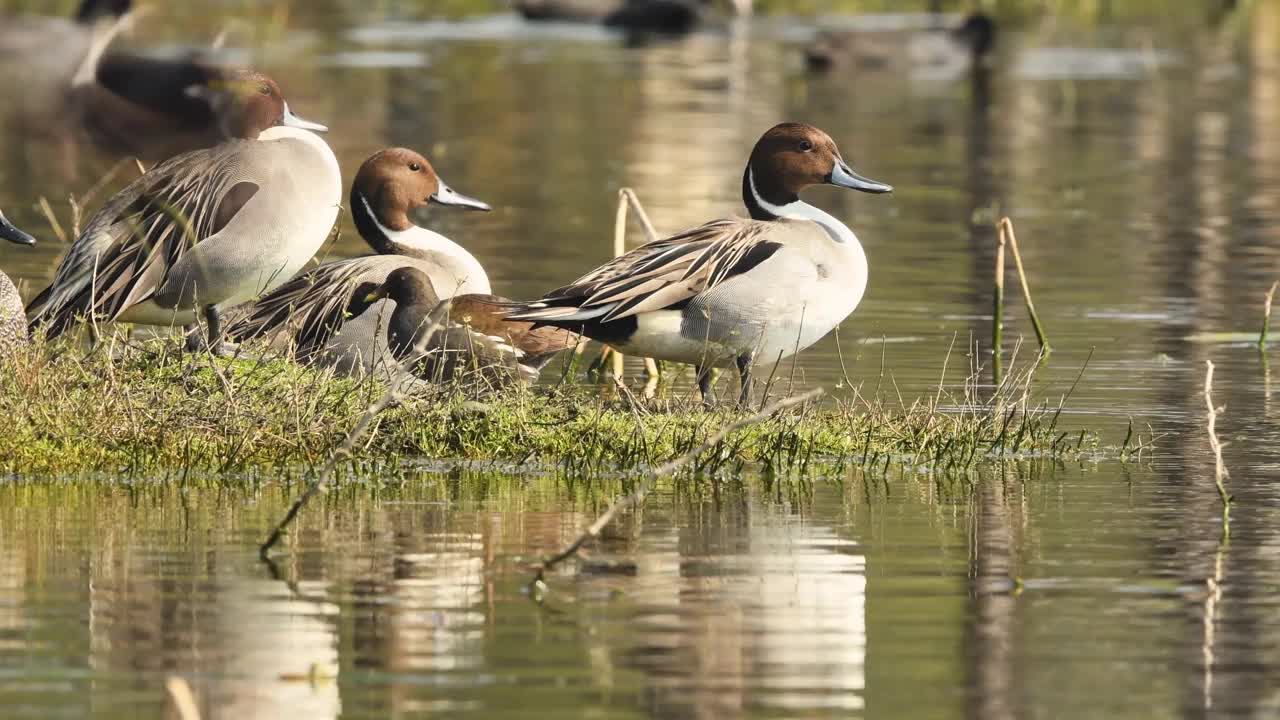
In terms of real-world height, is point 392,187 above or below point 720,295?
above

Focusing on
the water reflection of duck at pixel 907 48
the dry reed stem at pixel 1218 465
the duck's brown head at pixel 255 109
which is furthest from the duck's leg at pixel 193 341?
the water reflection of duck at pixel 907 48

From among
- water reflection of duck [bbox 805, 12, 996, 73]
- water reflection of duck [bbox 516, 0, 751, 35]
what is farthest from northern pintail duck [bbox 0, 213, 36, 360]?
water reflection of duck [bbox 516, 0, 751, 35]

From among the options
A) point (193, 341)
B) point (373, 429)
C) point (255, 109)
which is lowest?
point (373, 429)

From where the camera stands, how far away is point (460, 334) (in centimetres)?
1124

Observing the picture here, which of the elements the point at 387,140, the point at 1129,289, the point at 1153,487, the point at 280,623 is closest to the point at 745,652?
the point at 280,623

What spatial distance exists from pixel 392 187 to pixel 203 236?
1.46 metres

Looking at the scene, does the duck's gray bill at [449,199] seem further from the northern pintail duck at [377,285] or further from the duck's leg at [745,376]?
the duck's leg at [745,376]

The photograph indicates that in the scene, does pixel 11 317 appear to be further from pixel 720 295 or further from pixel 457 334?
pixel 720 295

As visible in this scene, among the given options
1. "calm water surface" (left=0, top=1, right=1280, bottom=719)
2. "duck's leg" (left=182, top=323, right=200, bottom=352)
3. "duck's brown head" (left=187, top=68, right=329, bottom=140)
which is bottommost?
"calm water surface" (left=0, top=1, right=1280, bottom=719)

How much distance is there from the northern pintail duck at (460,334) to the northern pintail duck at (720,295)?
1.52ft

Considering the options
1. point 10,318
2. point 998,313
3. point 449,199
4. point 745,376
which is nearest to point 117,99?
point 449,199

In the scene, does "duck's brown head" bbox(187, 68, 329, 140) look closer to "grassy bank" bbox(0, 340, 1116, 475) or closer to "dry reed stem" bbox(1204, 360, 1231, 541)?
"grassy bank" bbox(0, 340, 1116, 475)

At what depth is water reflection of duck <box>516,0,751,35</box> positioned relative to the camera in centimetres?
4478

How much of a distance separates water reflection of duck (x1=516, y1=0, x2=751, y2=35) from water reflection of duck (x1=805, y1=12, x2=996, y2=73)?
6895mm
